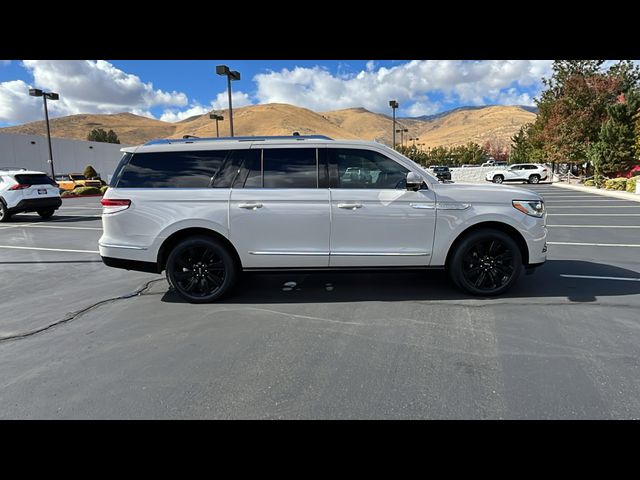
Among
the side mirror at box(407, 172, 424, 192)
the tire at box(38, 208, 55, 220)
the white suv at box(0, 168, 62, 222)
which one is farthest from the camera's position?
the tire at box(38, 208, 55, 220)

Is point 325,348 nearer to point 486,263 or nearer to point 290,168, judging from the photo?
point 290,168

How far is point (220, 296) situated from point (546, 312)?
3.72 metres

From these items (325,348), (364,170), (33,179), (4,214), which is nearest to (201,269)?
(325,348)

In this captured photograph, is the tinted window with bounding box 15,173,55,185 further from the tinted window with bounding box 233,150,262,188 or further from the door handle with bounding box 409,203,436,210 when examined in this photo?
the door handle with bounding box 409,203,436,210

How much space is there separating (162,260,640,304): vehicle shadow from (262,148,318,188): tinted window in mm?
1207

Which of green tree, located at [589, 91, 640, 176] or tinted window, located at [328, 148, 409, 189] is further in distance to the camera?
green tree, located at [589, 91, 640, 176]

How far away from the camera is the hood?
451cm

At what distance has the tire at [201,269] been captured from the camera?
455 cm

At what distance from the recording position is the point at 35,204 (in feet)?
39.7

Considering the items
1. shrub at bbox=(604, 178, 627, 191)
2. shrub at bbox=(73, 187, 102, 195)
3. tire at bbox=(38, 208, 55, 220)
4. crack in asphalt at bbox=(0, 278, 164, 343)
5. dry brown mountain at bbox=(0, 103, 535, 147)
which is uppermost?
dry brown mountain at bbox=(0, 103, 535, 147)

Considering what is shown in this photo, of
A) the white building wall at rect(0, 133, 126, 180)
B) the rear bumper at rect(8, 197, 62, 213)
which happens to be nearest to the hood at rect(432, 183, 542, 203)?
the rear bumper at rect(8, 197, 62, 213)

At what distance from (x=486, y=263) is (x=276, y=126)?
430 feet
